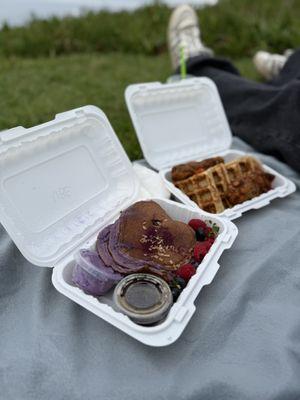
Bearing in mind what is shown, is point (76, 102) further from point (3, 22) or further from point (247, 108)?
point (3, 22)

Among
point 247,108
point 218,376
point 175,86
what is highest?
point 175,86

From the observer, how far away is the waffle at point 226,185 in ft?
4.33

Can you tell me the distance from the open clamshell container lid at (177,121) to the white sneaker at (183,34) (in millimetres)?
655

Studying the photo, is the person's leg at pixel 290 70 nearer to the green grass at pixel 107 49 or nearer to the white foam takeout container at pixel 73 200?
the green grass at pixel 107 49

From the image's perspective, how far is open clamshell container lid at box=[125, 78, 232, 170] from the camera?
1500 mm

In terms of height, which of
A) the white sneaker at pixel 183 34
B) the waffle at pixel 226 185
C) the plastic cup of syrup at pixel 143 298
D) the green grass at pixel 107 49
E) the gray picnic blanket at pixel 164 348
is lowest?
the gray picnic blanket at pixel 164 348

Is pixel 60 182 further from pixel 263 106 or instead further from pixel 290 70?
pixel 290 70

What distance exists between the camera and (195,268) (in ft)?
3.41

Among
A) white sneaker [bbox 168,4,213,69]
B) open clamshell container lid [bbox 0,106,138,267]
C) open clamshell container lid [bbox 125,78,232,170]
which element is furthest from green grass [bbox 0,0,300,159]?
open clamshell container lid [bbox 0,106,138,267]

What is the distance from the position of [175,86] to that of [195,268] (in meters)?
0.82

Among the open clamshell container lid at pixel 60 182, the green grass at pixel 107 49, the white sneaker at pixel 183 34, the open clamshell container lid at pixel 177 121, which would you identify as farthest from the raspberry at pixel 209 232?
the white sneaker at pixel 183 34

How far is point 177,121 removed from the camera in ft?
5.38

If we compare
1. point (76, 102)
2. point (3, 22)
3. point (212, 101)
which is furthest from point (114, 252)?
point (3, 22)

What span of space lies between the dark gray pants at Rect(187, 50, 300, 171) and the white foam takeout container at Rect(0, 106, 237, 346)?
62 cm
